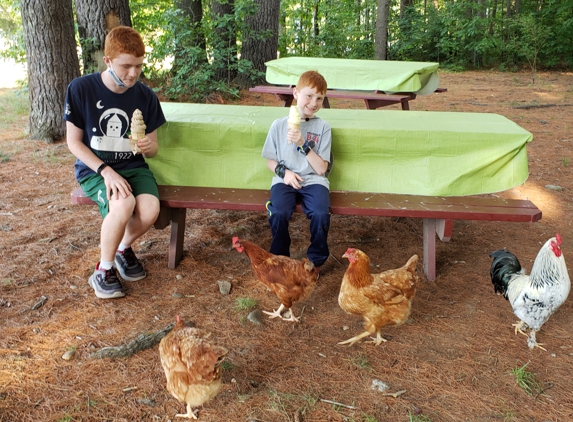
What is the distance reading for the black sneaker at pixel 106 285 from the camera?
339 centimetres

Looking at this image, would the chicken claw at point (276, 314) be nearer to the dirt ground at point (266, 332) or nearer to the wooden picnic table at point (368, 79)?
the dirt ground at point (266, 332)

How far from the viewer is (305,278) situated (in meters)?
3.10

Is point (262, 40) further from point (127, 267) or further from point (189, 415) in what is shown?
point (189, 415)

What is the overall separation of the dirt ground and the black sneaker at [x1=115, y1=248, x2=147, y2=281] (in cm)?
8

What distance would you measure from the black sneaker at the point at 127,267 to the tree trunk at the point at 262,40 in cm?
871

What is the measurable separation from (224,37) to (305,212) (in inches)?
→ 337

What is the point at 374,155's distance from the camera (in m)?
3.89

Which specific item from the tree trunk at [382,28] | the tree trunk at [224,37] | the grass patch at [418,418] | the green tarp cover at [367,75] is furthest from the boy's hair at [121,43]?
the tree trunk at [382,28]

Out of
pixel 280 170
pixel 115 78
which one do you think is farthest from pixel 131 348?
pixel 115 78

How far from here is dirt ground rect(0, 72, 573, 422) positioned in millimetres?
2465

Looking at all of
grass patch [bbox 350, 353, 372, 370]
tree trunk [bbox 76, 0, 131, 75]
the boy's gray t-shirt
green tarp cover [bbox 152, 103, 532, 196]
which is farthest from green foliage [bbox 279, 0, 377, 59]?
grass patch [bbox 350, 353, 372, 370]

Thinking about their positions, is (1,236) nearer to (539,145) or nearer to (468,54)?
(539,145)

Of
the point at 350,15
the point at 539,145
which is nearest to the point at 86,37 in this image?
the point at 539,145

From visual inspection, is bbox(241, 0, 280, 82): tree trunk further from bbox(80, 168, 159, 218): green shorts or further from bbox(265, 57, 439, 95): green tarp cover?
bbox(80, 168, 159, 218): green shorts
